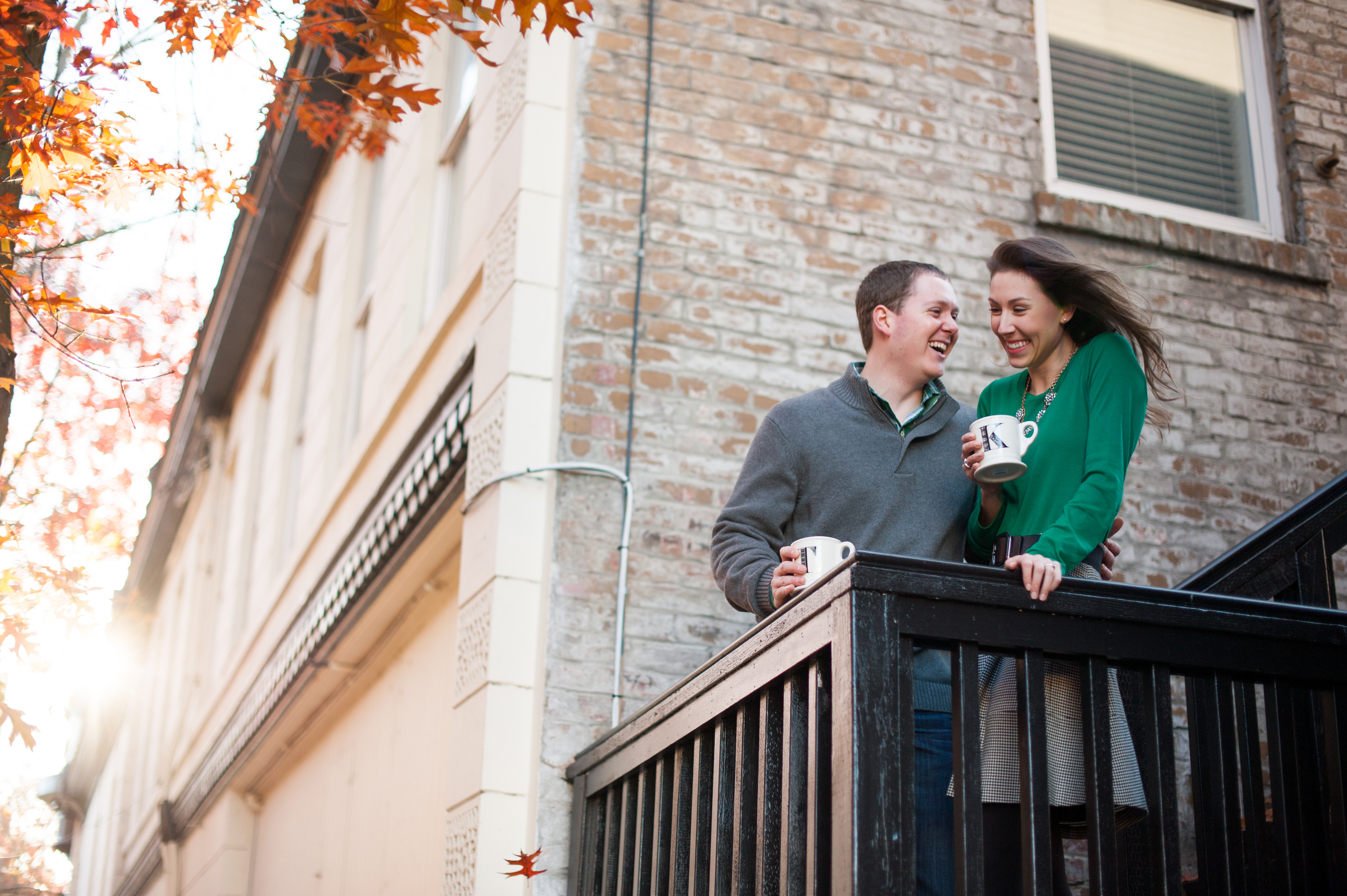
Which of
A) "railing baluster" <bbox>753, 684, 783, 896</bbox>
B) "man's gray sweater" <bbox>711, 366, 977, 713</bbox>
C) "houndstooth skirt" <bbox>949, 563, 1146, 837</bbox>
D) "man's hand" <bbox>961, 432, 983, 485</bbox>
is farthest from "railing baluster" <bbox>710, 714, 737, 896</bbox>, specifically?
"man's hand" <bbox>961, 432, 983, 485</bbox>

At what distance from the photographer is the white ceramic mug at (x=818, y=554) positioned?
10.8 feet

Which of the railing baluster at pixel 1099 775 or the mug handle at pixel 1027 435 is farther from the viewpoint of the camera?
the mug handle at pixel 1027 435

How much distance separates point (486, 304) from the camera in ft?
19.7

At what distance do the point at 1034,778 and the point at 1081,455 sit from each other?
0.79 metres

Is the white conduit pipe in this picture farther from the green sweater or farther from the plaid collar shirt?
the green sweater

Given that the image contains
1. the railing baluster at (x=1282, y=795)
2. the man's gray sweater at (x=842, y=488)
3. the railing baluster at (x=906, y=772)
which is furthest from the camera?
the man's gray sweater at (x=842, y=488)

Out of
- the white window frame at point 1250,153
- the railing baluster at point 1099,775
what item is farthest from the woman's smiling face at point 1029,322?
the white window frame at point 1250,153

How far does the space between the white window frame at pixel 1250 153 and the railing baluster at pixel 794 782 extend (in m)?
4.16

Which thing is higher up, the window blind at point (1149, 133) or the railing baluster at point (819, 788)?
the window blind at point (1149, 133)

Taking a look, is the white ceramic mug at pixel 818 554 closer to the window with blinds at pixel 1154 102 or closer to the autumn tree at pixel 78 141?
the autumn tree at pixel 78 141

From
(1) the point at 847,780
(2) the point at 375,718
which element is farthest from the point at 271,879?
(1) the point at 847,780

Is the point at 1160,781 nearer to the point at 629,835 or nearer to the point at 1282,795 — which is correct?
the point at 1282,795

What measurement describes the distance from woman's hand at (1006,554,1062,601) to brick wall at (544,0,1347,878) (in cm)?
247

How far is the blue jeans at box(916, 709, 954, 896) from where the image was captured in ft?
10.3
